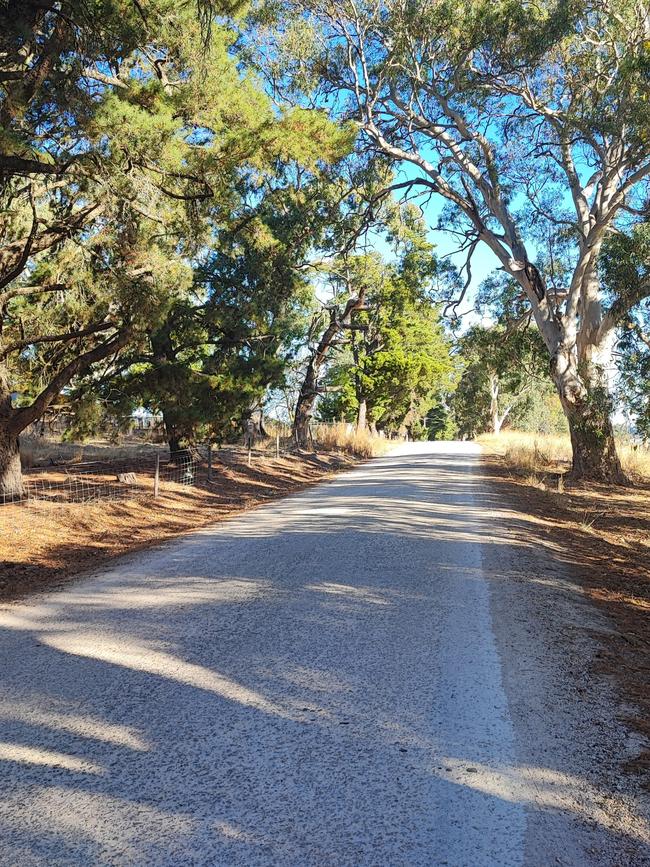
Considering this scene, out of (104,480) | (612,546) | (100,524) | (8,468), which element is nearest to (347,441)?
(104,480)

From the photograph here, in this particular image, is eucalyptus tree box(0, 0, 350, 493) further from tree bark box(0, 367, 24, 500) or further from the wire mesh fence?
the wire mesh fence

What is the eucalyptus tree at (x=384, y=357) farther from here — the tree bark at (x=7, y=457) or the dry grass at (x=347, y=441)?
the tree bark at (x=7, y=457)

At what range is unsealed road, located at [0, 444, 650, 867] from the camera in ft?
8.73

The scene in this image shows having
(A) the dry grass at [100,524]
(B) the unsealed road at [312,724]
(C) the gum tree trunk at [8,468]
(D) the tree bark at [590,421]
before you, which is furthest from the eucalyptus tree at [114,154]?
(D) the tree bark at [590,421]

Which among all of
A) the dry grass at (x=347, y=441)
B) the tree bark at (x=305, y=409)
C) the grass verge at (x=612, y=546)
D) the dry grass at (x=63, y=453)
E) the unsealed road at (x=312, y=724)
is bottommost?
the unsealed road at (x=312, y=724)

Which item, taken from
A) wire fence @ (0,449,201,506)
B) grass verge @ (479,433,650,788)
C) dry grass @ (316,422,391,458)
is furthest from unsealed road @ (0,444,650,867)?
dry grass @ (316,422,391,458)

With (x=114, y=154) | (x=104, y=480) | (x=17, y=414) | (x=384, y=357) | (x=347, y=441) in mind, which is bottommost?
(x=104, y=480)

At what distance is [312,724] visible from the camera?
3551mm

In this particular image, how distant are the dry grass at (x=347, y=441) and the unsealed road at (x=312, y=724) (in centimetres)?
2260

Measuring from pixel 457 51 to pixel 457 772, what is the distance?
16650mm

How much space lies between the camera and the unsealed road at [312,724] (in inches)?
105

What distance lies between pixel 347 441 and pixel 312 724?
26592 mm

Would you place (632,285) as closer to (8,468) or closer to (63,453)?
(8,468)

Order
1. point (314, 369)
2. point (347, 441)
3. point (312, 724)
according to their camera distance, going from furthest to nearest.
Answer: point (347, 441) < point (314, 369) < point (312, 724)
